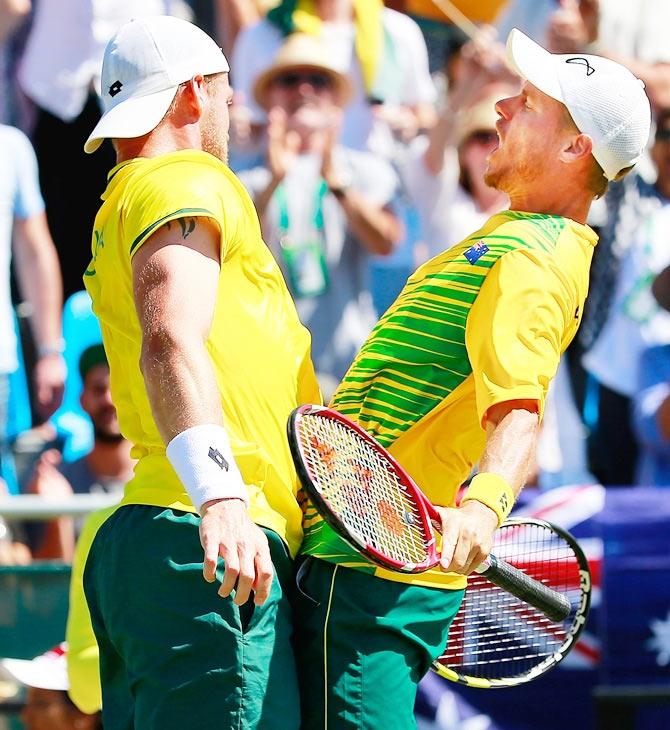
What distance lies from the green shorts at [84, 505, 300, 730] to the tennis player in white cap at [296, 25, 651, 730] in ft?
0.40

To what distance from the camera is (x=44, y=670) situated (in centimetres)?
529

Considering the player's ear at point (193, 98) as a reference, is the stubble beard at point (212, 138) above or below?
below

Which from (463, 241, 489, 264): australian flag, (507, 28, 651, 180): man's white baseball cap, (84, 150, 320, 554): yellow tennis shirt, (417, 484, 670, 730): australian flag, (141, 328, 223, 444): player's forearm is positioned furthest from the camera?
(417, 484, 670, 730): australian flag

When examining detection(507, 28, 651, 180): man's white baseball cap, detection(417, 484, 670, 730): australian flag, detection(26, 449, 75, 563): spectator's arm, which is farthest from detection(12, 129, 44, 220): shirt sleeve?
detection(507, 28, 651, 180): man's white baseball cap

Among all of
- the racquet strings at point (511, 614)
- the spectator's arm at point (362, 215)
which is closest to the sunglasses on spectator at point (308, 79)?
the spectator's arm at point (362, 215)

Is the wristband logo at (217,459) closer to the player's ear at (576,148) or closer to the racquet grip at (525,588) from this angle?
the racquet grip at (525,588)

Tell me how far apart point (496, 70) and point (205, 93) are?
408 centimetres

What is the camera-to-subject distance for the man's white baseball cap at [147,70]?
3.35 metres

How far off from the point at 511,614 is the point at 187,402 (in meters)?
1.42

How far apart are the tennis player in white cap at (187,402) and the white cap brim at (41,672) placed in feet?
6.24

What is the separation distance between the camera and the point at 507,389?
10.0 feet

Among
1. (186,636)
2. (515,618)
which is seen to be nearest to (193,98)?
(186,636)

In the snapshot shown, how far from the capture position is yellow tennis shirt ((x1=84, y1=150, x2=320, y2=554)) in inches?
126

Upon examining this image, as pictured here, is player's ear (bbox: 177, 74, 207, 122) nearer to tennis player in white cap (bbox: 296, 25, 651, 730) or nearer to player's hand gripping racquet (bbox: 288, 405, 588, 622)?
tennis player in white cap (bbox: 296, 25, 651, 730)
